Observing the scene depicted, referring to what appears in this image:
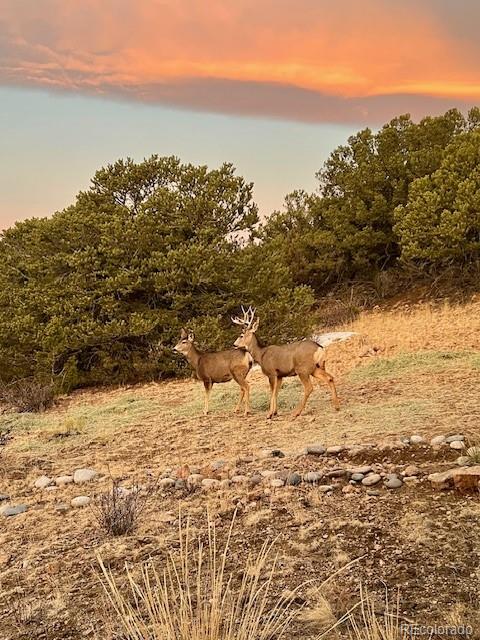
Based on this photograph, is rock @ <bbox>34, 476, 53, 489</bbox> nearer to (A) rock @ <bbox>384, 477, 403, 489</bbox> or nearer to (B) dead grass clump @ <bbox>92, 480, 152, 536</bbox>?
(B) dead grass clump @ <bbox>92, 480, 152, 536</bbox>

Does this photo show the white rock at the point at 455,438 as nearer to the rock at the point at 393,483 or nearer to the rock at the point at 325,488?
Answer: the rock at the point at 393,483

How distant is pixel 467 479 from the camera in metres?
5.10

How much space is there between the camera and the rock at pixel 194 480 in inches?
243

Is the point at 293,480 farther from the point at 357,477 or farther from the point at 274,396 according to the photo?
the point at 274,396

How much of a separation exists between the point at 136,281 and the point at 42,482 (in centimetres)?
995

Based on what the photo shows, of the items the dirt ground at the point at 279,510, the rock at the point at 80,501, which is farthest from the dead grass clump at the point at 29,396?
the rock at the point at 80,501

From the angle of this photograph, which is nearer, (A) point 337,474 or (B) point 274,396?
(A) point 337,474

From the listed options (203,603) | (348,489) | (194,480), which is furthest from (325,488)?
(203,603)

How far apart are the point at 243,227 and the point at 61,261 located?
17.4 feet

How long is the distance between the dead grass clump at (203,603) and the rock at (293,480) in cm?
125

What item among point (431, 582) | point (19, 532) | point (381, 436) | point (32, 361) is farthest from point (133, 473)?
point (32, 361)

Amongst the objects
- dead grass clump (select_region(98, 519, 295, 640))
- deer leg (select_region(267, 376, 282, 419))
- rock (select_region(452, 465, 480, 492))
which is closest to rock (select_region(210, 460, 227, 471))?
dead grass clump (select_region(98, 519, 295, 640))

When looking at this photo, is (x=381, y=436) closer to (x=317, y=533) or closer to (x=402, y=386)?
(x=317, y=533)

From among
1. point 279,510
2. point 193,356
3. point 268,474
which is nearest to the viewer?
point 279,510
